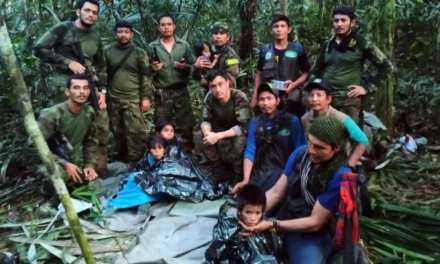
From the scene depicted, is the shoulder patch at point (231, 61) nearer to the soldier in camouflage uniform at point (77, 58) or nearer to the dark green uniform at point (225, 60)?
the dark green uniform at point (225, 60)

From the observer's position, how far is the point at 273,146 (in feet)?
15.5

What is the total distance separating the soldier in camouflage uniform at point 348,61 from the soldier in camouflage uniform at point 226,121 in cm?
95

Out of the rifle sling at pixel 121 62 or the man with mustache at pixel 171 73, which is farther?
the man with mustache at pixel 171 73

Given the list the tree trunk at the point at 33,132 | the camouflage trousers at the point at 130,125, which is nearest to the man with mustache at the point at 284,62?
the camouflage trousers at the point at 130,125

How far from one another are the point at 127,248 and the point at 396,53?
254 inches

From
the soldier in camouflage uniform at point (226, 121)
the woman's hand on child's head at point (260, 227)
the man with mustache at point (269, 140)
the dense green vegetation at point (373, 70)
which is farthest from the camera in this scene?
the soldier in camouflage uniform at point (226, 121)

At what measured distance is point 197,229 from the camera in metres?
4.31

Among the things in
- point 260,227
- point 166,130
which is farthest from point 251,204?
point 166,130

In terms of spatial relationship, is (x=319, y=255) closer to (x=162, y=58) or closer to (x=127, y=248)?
(x=127, y=248)

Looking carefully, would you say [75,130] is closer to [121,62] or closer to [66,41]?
[66,41]

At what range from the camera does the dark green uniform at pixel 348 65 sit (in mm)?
5129

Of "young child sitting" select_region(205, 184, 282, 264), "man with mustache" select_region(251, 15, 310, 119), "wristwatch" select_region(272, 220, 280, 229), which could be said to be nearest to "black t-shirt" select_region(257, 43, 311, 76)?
"man with mustache" select_region(251, 15, 310, 119)

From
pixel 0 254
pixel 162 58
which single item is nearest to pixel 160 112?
pixel 162 58

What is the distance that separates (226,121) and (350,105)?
1.27 m
